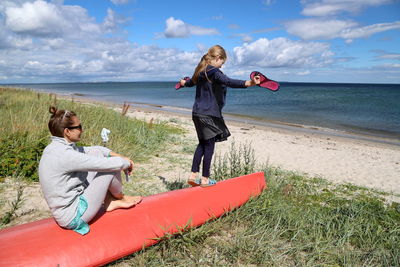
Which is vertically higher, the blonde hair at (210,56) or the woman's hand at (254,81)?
the blonde hair at (210,56)

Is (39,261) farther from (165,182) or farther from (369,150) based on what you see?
(369,150)

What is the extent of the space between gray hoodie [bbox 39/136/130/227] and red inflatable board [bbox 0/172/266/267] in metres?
0.19

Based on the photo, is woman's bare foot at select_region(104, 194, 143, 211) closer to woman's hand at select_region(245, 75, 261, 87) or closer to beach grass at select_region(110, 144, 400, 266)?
beach grass at select_region(110, 144, 400, 266)

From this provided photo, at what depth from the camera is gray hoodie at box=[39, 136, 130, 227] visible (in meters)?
2.28

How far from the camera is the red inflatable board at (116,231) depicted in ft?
7.47

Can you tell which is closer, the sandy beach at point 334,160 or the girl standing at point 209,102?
the girl standing at point 209,102

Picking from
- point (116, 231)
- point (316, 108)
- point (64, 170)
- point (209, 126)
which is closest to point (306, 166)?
point (209, 126)

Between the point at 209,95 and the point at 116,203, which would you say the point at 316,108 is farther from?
the point at 116,203

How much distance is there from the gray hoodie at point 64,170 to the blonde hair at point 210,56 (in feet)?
5.39

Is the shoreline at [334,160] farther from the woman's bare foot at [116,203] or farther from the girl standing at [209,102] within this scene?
the woman's bare foot at [116,203]

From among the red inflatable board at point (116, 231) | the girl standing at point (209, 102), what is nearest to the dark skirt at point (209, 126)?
the girl standing at point (209, 102)

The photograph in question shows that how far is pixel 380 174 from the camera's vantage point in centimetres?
713

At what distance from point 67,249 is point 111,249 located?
1.20 feet

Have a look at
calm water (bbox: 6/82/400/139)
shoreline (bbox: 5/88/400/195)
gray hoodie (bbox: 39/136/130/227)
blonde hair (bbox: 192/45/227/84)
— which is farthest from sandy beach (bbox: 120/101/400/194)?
calm water (bbox: 6/82/400/139)
